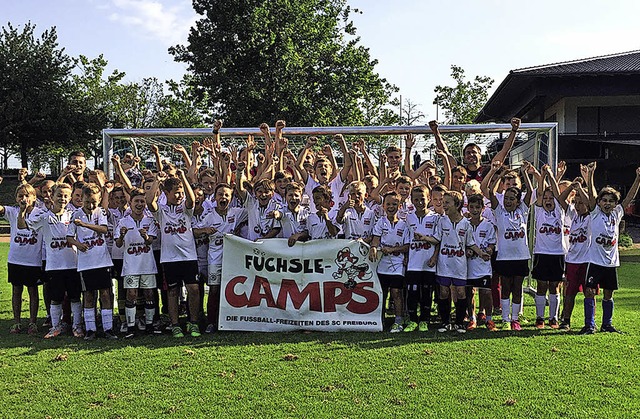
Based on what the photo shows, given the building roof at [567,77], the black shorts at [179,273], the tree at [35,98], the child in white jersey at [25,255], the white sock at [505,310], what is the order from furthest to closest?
the tree at [35,98] → the building roof at [567,77] → the white sock at [505,310] → the child in white jersey at [25,255] → the black shorts at [179,273]

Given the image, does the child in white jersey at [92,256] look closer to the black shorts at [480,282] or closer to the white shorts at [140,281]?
the white shorts at [140,281]

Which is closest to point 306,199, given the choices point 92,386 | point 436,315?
point 436,315

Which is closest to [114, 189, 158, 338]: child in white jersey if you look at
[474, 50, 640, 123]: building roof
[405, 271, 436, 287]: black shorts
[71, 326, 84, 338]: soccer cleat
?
[71, 326, 84, 338]: soccer cleat

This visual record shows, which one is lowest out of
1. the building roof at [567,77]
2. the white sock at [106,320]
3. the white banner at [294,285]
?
the white sock at [106,320]

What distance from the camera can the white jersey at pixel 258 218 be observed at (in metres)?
6.90

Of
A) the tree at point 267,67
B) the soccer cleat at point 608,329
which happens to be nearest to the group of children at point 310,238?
the soccer cleat at point 608,329

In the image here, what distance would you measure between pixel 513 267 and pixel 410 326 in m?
1.38

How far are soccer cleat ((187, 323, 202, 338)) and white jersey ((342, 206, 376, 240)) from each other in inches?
79.3

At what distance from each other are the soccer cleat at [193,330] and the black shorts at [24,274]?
6.36ft

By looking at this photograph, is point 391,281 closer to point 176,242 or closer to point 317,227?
point 317,227

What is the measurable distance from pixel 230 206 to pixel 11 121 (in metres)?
37.8

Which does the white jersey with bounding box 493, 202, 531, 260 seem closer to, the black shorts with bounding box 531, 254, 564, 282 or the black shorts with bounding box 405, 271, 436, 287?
the black shorts with bounding box 531, 254, 564, 282

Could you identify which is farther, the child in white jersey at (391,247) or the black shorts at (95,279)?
the child in white jersey at (391,247)

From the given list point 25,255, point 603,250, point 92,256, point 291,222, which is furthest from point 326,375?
point 25,255
